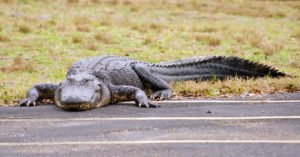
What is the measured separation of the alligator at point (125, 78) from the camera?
10.1 meters

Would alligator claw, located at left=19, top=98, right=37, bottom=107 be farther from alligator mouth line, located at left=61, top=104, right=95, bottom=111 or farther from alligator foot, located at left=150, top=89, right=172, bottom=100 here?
alligator foot, located at left=150, top=89, right=172, bottom=100

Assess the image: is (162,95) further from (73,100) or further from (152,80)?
(73,100)

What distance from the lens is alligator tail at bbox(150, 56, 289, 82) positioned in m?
12.8

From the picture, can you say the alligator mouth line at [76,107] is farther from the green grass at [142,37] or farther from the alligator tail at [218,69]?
the alligator tail at [218,69]

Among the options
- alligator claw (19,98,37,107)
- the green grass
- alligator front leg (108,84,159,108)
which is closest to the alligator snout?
alligator claw (19,98,37,107)

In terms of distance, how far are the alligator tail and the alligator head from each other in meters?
2.35

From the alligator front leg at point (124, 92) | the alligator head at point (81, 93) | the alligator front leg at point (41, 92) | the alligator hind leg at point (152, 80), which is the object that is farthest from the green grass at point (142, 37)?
the alligator head at point (81, 93)

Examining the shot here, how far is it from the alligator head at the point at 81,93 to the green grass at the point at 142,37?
1.30 meters

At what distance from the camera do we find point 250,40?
19.3 m

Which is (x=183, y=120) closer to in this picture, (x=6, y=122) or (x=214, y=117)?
(x=214, y=117)

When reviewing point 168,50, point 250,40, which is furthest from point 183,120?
point 250,40

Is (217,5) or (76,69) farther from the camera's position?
(217,5)

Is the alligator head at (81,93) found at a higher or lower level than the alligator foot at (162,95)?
higher

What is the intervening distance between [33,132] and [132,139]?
1.35m
